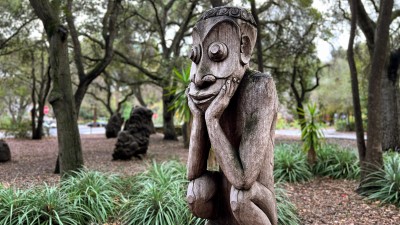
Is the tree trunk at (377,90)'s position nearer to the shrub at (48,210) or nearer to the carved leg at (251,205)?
the carved leg at (251,205)

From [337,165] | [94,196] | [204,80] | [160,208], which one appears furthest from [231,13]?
[337,165]

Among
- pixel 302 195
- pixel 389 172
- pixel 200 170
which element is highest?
pixel 200 170

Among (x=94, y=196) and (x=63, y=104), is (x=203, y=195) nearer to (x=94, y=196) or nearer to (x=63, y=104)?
(x=94, y=196)

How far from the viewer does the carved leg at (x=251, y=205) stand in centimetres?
245

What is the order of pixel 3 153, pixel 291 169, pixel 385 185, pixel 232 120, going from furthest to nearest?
pixel 3 153, pixel 291 169, pixel 385 185, pixel 232 120

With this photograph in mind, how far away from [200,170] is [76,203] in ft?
9.52

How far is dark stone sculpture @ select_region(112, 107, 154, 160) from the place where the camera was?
1103 cm

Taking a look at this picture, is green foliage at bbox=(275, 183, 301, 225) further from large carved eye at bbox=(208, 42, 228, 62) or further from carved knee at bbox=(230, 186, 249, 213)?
large carved eye at bbox=(208, 42, 228, 62)

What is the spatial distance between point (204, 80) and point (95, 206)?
3.35 metres

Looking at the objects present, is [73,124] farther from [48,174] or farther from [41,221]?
[41,221]

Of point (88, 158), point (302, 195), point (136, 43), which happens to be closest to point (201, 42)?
point (302, 195)

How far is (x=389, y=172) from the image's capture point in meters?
6.41

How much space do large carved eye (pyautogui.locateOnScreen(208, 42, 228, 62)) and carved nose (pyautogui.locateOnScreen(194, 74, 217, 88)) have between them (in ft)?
0.49

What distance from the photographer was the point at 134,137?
11.4 meters
